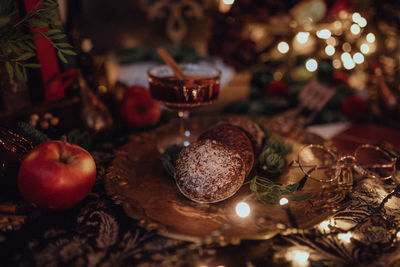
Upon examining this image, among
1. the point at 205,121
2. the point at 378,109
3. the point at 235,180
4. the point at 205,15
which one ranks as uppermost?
the point at 205,15

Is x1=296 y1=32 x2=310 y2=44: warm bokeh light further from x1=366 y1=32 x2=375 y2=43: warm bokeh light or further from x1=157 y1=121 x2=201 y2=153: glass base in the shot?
x1=157 y1=121 x2=201 y2=153: glass base

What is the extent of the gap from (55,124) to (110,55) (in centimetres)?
116

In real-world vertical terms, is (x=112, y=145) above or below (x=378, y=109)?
above

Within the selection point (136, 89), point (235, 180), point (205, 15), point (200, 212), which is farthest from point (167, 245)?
point (205, 15)

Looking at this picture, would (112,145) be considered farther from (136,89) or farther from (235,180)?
(235,180)

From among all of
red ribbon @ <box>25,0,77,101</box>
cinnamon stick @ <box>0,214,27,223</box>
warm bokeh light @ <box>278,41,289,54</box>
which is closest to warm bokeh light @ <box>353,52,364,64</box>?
warm bokeh light @ <box>278,41,289,54</box>

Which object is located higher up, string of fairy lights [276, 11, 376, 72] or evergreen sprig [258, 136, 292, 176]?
string of fairy lights [276, 11, 376, 72]

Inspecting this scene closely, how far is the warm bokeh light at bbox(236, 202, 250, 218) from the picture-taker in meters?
0.82

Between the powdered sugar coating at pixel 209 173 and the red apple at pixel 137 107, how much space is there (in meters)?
0.64

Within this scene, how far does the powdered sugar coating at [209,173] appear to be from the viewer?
855mm

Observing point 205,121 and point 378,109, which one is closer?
→ point 205,121

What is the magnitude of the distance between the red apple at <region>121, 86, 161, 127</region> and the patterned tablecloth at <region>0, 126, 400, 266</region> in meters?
0.68

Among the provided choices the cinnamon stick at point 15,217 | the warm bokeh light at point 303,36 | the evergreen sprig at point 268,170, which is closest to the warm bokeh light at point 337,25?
the warm bokeh light at point 303,36

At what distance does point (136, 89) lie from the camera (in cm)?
151
